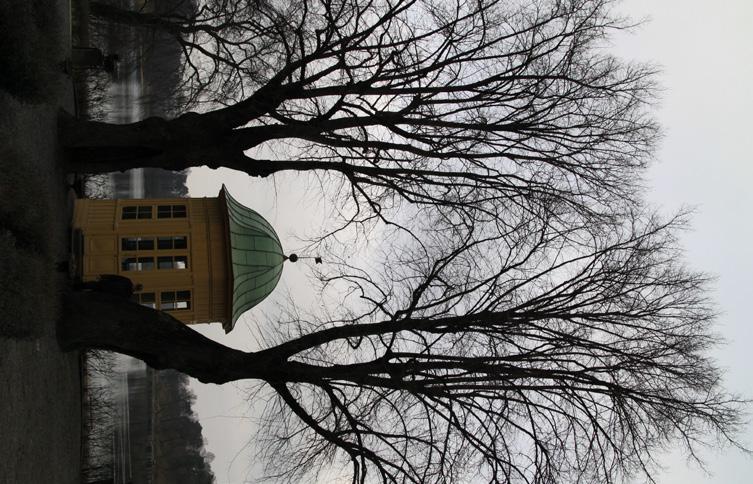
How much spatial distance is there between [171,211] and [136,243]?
177 cm

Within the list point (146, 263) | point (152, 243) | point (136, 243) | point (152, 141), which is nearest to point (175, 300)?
point (146, 263)

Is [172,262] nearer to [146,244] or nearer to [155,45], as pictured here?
[146,244]

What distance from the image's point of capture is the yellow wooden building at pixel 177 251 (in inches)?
699

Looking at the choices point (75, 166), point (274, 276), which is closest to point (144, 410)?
point (274, 276)

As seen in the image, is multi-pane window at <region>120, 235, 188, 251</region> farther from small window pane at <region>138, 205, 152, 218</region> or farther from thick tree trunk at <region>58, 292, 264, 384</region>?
thick tree trunk at <region>58, 292, 264, 384</region>

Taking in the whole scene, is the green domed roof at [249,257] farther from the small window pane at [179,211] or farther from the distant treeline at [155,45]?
the distant treeline at [155,45]

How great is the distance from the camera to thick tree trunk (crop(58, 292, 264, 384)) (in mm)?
10133

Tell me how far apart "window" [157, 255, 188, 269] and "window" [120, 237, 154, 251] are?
1.80 ft

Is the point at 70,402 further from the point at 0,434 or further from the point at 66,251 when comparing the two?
the point at 0,434

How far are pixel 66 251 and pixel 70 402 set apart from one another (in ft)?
13.8

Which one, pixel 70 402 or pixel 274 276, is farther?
pixel 274 276

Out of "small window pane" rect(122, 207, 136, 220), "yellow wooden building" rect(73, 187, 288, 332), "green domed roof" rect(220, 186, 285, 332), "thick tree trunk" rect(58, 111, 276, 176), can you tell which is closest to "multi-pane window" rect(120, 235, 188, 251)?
"yellow wooden building" rect(73, 187, 288, 332)

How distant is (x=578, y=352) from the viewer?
30.8ft

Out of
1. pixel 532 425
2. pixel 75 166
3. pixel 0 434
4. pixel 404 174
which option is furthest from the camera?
pixel 75 166
